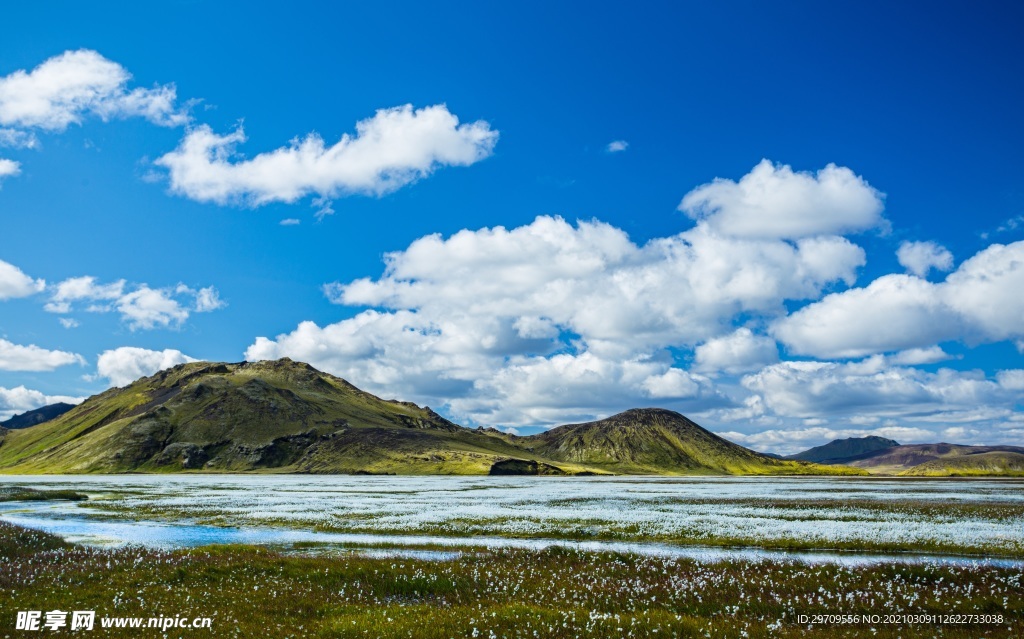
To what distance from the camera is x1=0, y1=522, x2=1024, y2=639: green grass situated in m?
17.5

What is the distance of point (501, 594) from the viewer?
Answer: 898 inches

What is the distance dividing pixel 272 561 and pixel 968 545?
1543 inches

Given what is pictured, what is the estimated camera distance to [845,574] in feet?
79.9

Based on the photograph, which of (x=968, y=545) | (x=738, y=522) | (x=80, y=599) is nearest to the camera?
(x=80, y=599)

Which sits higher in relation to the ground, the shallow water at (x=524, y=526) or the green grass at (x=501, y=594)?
the green grass at (x=501, y=594)

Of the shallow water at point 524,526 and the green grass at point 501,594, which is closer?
the green grass at point 501,594

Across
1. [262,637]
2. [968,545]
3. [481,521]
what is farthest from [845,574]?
[481,521]

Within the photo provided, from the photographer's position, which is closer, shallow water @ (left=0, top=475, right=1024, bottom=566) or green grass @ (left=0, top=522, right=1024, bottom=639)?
green grass @ (left=0, top=522, right=1024, bottom=639)

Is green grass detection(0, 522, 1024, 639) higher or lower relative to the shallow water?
higher

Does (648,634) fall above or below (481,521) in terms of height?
above

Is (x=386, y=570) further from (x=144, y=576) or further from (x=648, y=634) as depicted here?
(x=648, y=634)

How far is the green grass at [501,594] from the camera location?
1753 cm

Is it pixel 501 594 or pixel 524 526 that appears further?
pixel 524 526

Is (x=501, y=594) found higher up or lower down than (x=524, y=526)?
higher up
